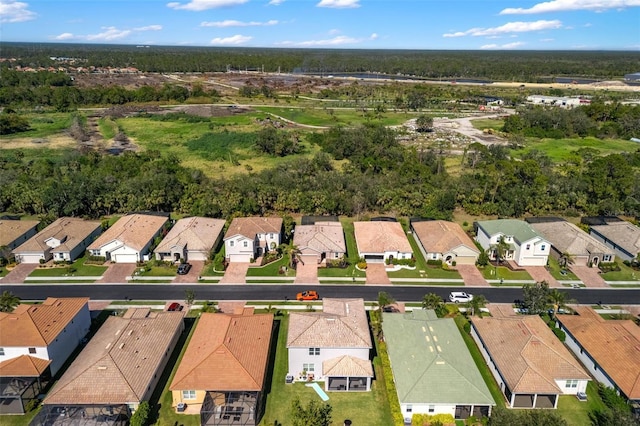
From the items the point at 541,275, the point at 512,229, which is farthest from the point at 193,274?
the point at 541,275

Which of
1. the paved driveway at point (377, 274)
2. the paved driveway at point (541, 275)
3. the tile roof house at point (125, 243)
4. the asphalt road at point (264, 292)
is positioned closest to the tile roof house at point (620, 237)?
the asphalt road at point (264, 292)

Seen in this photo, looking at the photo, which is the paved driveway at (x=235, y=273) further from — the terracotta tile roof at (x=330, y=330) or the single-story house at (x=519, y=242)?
the single-story house at (x=519, y=242)

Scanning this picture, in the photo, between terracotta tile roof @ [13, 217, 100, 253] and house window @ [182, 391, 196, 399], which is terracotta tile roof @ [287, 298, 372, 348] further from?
terracotta tile roof @ [13, 217, 100, 253]

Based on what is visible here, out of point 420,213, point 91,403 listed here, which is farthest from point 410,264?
point 91,403

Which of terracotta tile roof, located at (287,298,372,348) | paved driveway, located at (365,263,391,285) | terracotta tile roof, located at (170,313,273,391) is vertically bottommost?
paved driveway, located at (365,263,391,285)

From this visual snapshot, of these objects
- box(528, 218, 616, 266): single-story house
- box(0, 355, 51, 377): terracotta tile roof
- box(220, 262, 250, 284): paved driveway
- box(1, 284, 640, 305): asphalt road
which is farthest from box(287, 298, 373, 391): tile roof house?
box(528, 218, 616, 266): single-story house

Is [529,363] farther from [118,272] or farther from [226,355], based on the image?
[118,272]

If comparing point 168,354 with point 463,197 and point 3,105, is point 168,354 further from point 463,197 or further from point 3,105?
point 3,105
